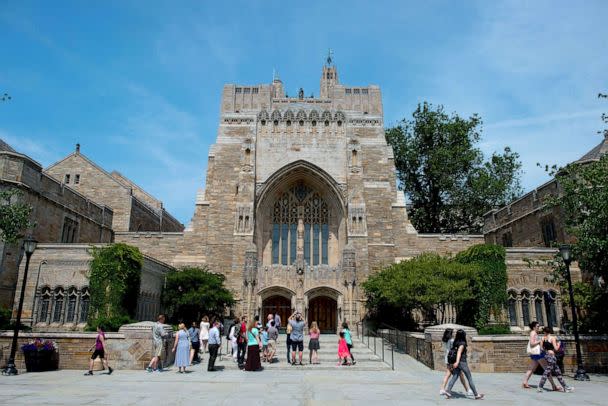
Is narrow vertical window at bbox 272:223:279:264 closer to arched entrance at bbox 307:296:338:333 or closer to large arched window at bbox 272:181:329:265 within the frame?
large arched window at bbox 272:181:329:265

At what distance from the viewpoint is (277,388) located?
1012cm

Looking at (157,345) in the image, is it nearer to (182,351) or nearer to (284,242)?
(182,351)

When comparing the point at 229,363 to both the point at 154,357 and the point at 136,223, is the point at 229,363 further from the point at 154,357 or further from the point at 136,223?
the point at 136,223

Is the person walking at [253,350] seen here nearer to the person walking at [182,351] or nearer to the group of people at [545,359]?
the person walking at [182,351]

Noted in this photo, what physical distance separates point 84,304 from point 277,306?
33.5 feet

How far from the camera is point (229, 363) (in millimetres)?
14773

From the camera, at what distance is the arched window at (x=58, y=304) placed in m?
20.7

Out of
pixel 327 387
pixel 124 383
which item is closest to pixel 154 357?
pixel 124 383

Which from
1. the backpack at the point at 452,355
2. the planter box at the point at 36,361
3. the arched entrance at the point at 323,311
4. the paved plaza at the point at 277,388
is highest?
the arched entrance at the point at 323,311

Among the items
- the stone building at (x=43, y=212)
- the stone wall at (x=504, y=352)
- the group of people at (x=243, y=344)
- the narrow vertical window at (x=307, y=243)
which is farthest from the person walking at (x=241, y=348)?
the narrow vertical window at (x=307, y=243)

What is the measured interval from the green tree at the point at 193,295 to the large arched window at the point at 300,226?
602 cm

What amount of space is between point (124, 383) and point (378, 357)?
8.86 metres

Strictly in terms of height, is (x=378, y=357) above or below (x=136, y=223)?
below

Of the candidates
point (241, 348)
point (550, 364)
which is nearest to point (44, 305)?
point (241, 348)
